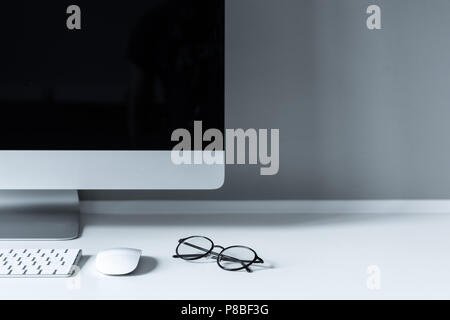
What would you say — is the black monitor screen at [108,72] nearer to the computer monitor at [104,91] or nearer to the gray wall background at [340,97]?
the computer monitor at [104,91]

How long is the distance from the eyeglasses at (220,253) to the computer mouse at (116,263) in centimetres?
9

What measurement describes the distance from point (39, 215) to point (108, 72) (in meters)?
0.32

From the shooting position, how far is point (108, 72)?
2.58 ft

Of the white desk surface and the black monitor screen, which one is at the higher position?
the black monitor screen

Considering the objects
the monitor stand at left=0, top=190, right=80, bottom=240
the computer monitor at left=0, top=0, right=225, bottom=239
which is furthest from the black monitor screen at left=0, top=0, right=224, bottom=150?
the monitor stand at left=0, top=190, right=80, bottom=240

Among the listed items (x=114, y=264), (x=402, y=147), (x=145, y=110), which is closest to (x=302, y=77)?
(x=402, y=147)

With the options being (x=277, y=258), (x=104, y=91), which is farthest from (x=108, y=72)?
(x=277, y=258)

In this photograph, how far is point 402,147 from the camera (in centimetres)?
102

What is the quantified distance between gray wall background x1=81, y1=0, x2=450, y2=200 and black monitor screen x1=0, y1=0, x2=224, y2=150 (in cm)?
21

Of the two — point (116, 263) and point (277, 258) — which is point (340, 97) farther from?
point (116, 263)

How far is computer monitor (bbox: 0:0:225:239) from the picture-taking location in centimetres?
77

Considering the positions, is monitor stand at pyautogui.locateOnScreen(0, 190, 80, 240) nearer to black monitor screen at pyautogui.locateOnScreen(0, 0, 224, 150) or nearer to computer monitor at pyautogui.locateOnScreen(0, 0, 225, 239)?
computer monitor at pyautogui.locateOnScreen(0, 0, 225, 239)

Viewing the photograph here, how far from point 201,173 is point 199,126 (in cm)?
9
